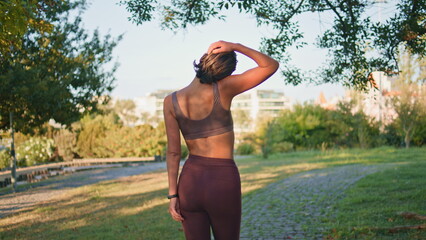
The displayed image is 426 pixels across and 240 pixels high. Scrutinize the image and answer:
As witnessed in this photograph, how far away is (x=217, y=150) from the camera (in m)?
2.73

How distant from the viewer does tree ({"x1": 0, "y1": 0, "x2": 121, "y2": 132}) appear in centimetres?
1027

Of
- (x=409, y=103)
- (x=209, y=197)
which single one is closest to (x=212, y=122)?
(x=209, y=197)

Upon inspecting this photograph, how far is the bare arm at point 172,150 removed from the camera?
284 centimetres

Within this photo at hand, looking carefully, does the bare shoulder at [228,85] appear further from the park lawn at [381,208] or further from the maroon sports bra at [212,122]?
the park lawn at [381,208]

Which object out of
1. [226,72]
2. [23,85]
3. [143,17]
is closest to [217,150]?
[226,72]

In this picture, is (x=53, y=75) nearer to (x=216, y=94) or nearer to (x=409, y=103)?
(x=216, y=94)

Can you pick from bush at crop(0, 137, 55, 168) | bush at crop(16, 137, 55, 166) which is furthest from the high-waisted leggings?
bush at crop(16, 137, 55, 166)

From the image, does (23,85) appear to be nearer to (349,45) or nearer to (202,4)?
(202,4)

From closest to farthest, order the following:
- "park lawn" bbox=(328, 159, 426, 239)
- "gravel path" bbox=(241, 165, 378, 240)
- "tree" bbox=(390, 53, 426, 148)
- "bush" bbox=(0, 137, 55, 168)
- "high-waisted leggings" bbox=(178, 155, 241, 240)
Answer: "high-waisted leggings" bbox=(178, 155, 241, 240), "park lawn" bbox=(328, 159, 426, 239), "gravel path" bbox=(241, 165, 378, 240), "bush" bbox=(0, 137, 55, 168), "tree" bbox=(390, 53, 426, 148)

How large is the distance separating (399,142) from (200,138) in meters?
29.3

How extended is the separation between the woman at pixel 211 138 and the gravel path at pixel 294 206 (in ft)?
13.5

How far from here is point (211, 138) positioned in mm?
2727

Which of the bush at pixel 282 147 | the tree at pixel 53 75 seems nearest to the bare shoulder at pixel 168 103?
the tree at pixel 53 75

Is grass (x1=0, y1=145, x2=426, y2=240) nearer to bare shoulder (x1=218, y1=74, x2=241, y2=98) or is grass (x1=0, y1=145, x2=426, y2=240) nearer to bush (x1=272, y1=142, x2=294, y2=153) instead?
bare shoulder (x1=218, y1=74, x2=241, y2=98)
